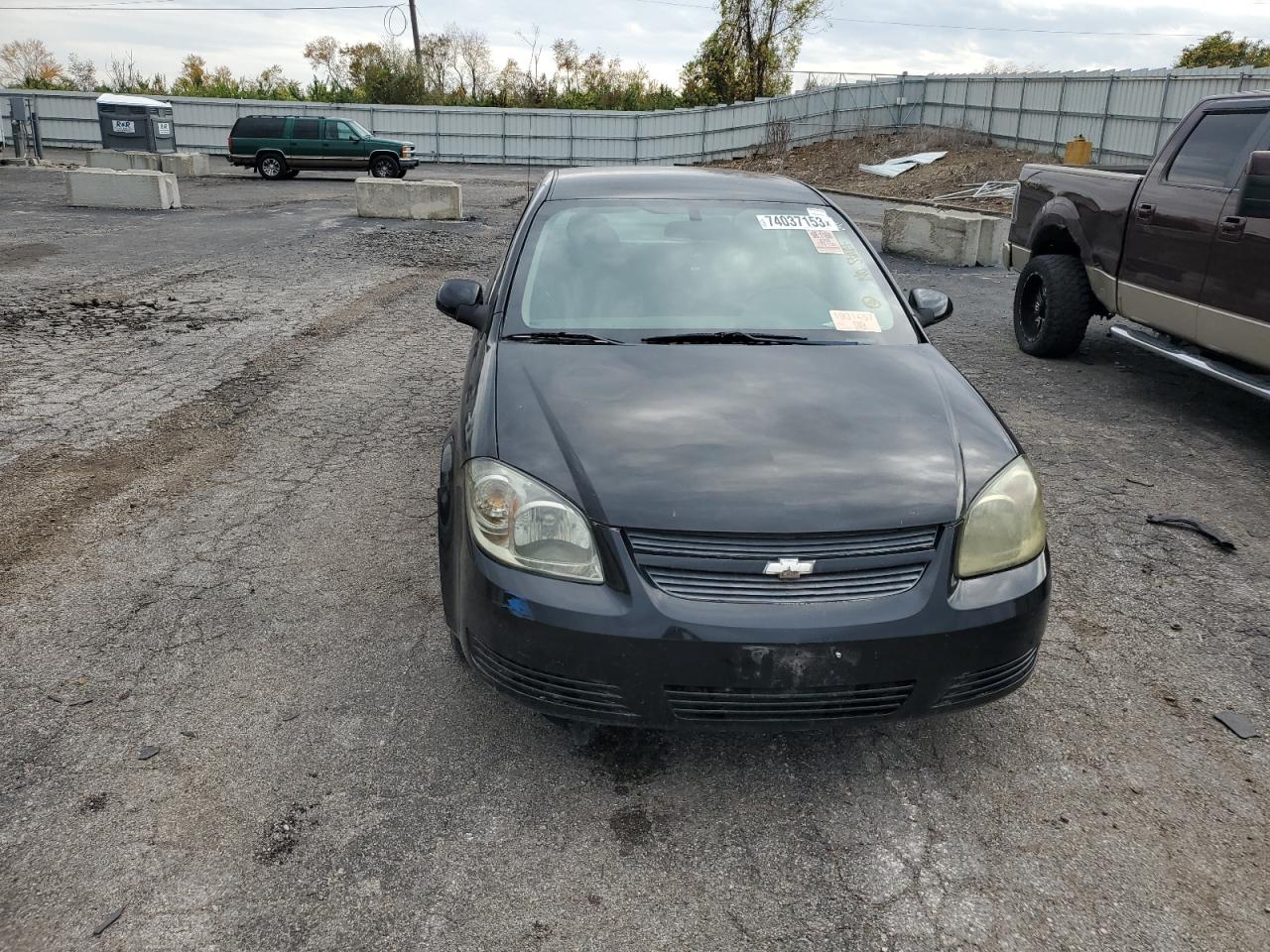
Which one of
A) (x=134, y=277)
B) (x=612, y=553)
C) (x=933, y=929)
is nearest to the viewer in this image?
(x=933, y=929)

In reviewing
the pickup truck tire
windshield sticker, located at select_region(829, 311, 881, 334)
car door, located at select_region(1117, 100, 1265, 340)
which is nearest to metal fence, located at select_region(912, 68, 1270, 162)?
the pickup truck tire

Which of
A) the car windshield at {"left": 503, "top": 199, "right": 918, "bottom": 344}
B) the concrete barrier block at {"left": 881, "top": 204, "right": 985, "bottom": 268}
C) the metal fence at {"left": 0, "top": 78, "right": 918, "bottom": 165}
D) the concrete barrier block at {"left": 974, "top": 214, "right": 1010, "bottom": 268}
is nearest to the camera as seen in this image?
the car windshield at {"left": 503, "top": 199, "right": 918, "bottom": 344}

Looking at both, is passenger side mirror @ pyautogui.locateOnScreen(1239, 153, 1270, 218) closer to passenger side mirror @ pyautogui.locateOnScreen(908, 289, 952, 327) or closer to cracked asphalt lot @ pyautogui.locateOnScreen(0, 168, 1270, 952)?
cracked asphalt lot @ pyautogui.locateOnScreen(0, 168, 1270, 952)

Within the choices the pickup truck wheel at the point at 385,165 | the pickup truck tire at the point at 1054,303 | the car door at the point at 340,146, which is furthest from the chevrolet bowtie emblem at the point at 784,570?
the car door at the point at 340,146

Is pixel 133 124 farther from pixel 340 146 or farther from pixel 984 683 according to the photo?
pixel 984 683

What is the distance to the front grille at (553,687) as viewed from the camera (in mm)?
2486

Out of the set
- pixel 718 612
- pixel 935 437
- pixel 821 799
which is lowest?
pixel 821 799

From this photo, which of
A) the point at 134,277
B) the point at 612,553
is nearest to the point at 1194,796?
the point at 612,553

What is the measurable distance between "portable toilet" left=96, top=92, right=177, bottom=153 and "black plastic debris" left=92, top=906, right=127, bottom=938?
2725 centimetres

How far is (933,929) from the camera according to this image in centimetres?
226

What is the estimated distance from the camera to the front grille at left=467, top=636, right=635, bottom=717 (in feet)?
8.16

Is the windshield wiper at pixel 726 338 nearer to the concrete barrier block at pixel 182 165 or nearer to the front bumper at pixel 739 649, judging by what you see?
the front bumper at pixel 739 649

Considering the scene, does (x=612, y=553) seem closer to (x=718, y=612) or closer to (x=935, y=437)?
(x=718, y=612)

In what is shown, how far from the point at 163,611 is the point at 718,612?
2.34m
